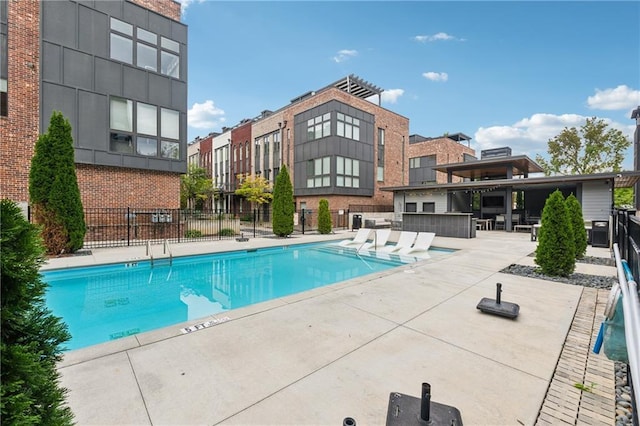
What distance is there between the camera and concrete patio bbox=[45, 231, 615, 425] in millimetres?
2322

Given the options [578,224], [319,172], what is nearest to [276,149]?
[319,172]

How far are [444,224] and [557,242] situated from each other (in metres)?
10.1

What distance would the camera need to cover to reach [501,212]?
24547mm

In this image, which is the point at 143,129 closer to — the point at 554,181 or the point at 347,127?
the point at 347,127

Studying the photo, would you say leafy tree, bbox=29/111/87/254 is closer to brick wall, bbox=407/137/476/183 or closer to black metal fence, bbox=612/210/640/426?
black metal fence, bbox=612/210/640/426

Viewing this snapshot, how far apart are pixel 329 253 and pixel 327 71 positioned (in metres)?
23.3

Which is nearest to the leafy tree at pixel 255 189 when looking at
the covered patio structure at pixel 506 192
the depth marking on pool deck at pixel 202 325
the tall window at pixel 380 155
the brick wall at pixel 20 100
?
the tall window at pixel 380 155

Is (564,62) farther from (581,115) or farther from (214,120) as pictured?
(214,120)

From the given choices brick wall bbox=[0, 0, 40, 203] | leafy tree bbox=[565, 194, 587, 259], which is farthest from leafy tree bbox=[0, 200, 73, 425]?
brick wall bbox=[0, 0, 40, 203]

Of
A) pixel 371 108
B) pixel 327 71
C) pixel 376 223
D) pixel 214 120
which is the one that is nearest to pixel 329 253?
pixel 376 223

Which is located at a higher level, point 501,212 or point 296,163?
point 296,163

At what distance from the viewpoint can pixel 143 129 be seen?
13.8m

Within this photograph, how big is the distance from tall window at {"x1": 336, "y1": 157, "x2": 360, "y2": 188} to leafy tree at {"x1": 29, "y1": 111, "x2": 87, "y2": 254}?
16520mm

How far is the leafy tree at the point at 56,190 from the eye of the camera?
9555 mm
